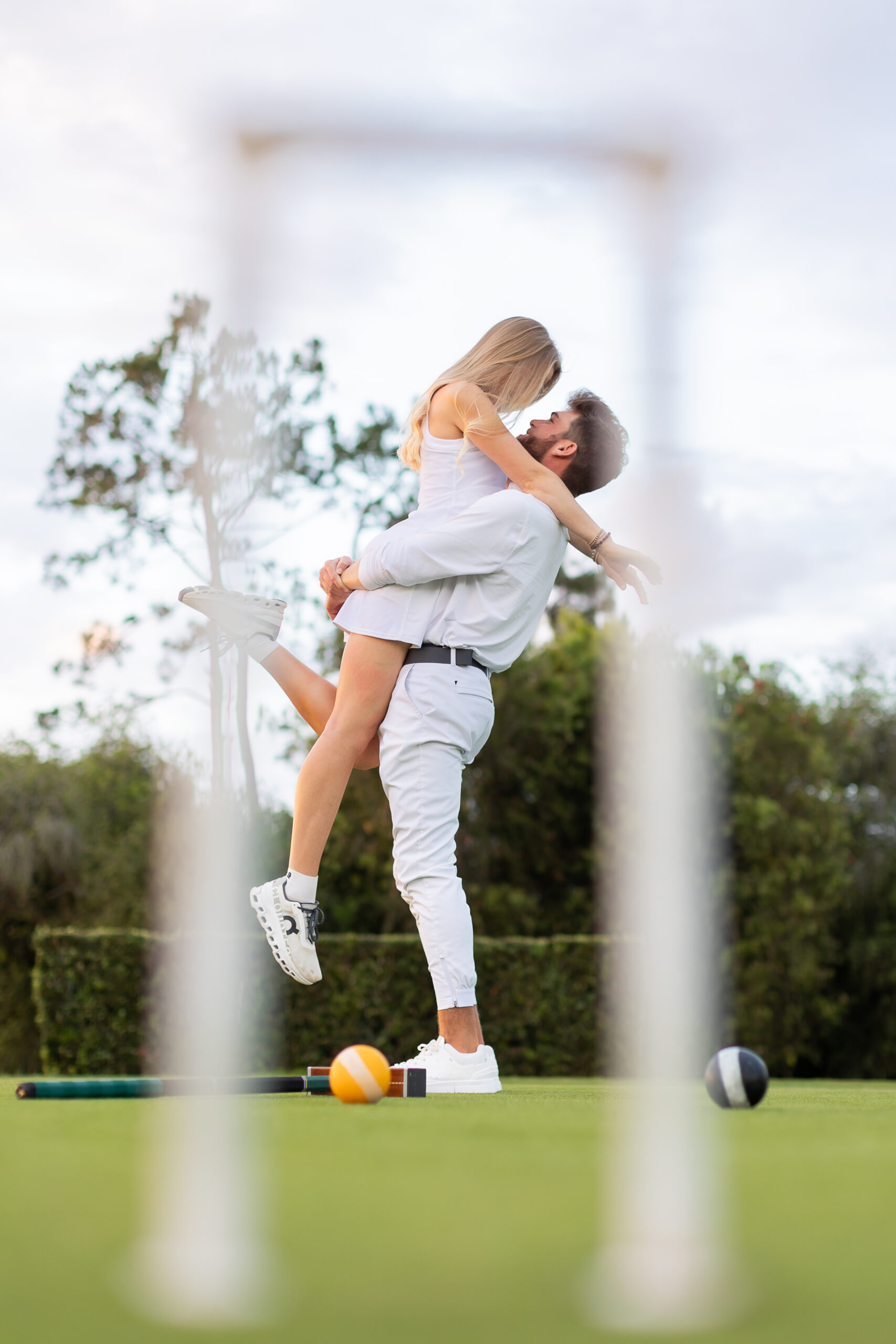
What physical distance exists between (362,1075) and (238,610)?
1247 mm

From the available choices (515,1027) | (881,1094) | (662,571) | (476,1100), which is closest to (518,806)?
(515,1027)

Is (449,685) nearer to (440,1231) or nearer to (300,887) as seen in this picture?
(300,887)

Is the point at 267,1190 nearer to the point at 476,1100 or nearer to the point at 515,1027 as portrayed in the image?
the point at 476,1100

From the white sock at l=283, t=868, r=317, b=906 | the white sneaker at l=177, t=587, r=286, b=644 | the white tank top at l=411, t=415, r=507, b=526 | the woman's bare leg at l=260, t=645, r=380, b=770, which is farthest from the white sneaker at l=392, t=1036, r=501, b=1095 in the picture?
the white tank top at l=411, t=415, r=507, b=526

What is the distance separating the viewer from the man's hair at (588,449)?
119 inches

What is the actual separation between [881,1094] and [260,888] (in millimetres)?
1646

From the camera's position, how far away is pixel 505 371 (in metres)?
3.13

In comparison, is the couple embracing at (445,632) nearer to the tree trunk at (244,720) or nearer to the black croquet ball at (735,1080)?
the black croquet ball at (735,1080)

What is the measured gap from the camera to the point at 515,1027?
8492 millimetres

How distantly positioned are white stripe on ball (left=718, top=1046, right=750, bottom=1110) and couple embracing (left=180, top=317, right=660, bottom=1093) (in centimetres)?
85

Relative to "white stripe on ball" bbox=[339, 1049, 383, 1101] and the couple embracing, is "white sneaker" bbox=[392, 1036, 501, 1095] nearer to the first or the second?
the couple embracing

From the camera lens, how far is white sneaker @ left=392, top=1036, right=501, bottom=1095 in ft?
9.03

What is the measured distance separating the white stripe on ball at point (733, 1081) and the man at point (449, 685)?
81cm

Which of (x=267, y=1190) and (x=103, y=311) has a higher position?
(x=103, y=311)
